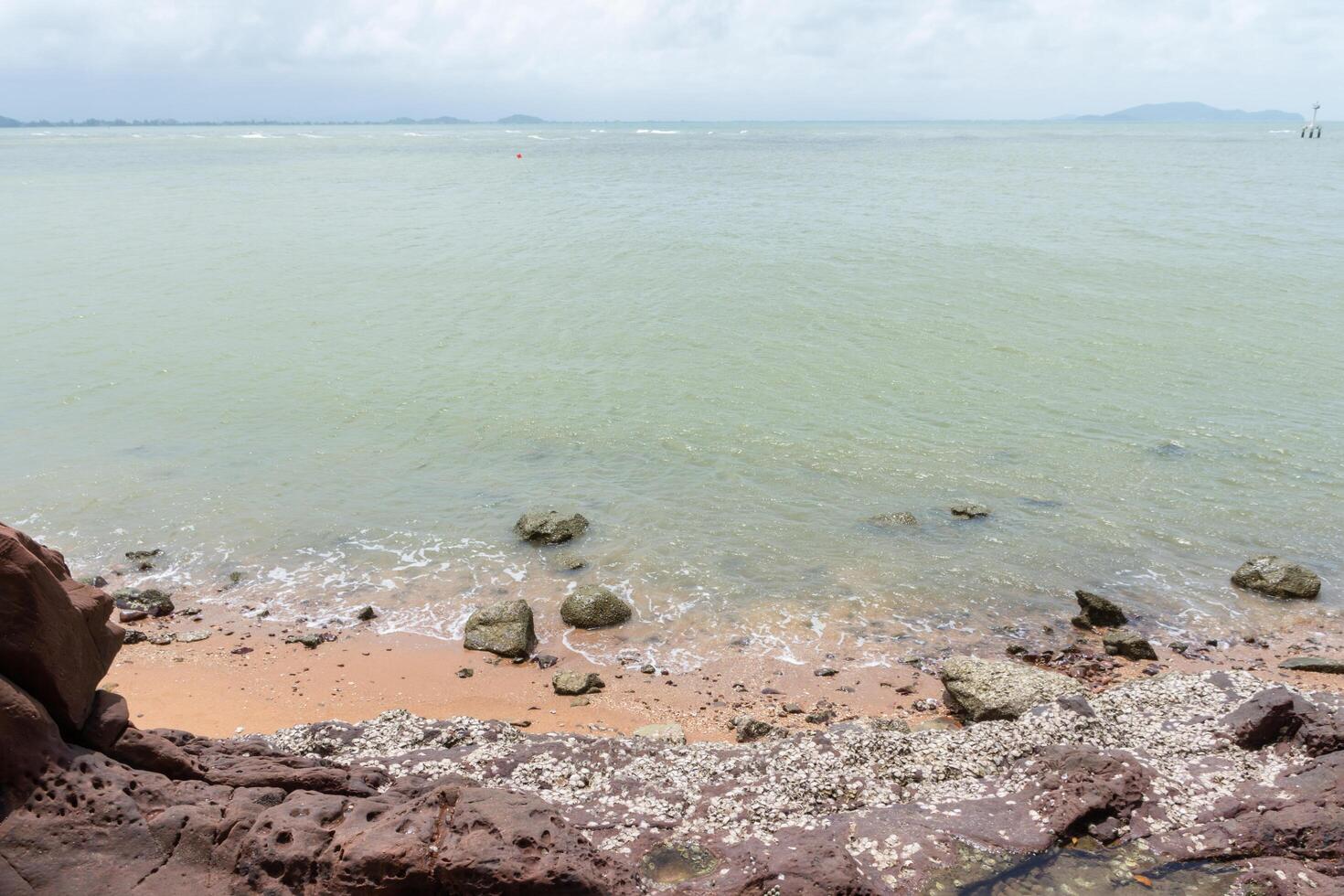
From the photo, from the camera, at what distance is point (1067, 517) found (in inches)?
501

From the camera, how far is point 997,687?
832 cm

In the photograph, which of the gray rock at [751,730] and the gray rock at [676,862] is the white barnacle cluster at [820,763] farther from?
the gray rock at [751,730]

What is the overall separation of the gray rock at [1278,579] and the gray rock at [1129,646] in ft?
7.18

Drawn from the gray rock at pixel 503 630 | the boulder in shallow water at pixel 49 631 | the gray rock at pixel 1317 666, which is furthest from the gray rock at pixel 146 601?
the gray rock at pixel 1317 666

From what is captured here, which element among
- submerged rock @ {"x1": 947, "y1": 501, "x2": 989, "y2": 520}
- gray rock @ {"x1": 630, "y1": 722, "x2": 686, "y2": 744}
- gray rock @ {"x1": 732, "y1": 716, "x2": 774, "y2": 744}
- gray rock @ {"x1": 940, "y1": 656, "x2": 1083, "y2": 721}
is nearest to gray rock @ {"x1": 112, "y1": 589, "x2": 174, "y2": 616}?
gray rock @ {"x1": 630, "y1": 722, "x2": 686, "y2": 744}

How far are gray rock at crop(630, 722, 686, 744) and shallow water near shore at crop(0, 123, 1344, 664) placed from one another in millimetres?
1501

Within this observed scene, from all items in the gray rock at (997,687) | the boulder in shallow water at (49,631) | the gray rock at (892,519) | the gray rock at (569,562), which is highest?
the boulder in shallow water at (49,631)

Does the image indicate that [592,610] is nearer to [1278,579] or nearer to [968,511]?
[968,511]

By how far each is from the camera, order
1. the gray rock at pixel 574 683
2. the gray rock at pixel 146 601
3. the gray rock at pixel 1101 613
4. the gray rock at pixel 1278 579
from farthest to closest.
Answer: the gray rock at pixel 1278 579 < the gray rock at pixel 146 601 < the gray rock at pixel 1101 613 < the gray rock at pixel 574 683

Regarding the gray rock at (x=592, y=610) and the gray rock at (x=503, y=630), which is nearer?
the gray rock at (x=503, y=630)

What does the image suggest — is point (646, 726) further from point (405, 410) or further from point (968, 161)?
point (968, 161)

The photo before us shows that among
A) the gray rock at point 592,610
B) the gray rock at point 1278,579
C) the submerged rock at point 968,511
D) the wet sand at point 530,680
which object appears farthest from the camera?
the submerged rock at point 968,511

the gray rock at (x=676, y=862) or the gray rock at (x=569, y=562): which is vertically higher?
the gray rock at (x=676, y=862)

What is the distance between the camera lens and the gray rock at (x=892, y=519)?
1256cm
